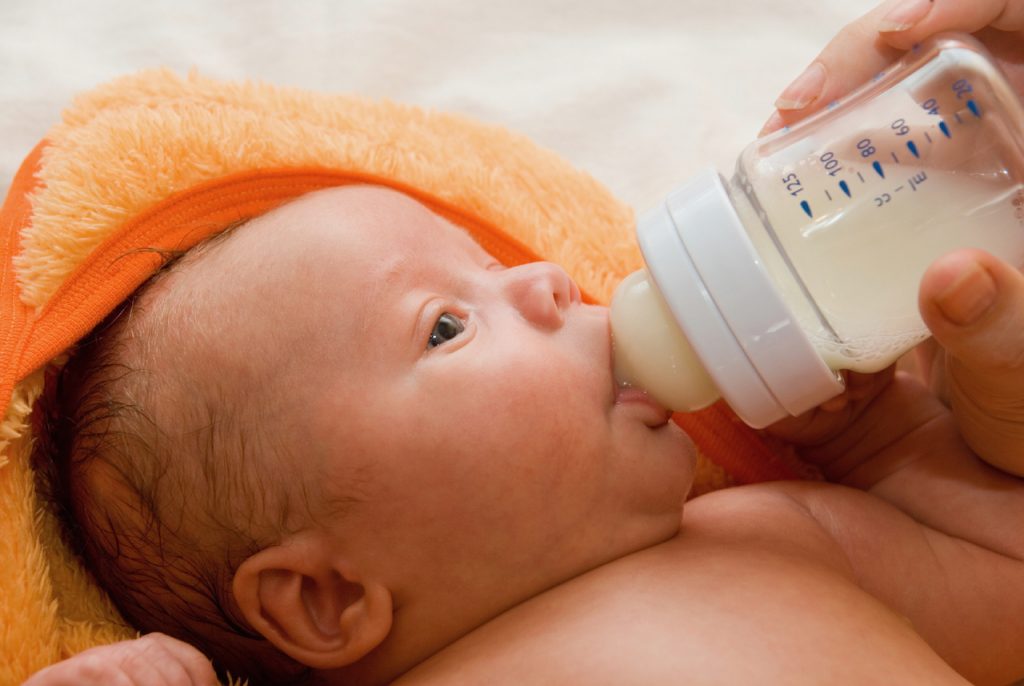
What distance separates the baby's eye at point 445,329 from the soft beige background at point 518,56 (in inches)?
33.1

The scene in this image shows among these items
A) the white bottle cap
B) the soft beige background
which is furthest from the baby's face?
the soft beige background

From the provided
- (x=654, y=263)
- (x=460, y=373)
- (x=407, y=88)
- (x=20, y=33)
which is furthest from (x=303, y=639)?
(x=20, y=33)

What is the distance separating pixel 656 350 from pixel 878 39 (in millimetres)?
452

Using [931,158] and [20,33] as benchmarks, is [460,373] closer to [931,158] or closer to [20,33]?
[931,158]

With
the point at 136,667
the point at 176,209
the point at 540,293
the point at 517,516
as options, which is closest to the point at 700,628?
the point at 517,516

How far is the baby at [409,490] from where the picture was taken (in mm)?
1026

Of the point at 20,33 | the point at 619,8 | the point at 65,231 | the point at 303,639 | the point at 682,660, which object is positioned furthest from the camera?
the point at 619,8

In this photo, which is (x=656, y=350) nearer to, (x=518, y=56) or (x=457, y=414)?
(x=457, y=414)

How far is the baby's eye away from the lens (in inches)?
42.5

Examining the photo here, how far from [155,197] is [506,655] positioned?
2.34 feet

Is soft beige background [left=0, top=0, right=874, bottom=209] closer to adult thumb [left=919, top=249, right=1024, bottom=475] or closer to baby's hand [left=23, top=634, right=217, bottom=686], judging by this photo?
adult thumb [left=919, top=249, right=1024, bottom=475]

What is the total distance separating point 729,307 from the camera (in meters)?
0.95

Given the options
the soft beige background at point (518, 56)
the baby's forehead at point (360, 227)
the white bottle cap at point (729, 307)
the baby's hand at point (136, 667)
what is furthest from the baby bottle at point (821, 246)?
the soft beige background at point (518, 56)

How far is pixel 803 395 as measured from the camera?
98 cm
